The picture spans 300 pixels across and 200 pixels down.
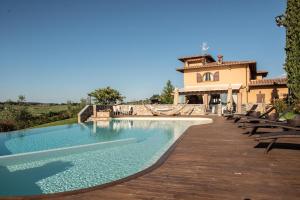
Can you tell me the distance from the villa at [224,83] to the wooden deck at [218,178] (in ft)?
64.4

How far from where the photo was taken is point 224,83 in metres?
31.8

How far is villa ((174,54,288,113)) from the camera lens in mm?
28178

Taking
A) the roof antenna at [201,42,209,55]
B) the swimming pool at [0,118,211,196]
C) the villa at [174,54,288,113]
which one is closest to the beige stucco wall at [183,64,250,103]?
the villa at [174,54,288,113]

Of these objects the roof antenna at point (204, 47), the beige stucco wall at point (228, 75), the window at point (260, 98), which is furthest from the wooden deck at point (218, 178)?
the roof antenna at point (204, 47)

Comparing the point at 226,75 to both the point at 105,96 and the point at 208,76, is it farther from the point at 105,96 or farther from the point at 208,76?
the point at 105,96

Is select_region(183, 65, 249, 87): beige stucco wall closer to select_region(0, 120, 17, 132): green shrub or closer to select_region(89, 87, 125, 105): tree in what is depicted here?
select_region(89, 87, 125, 105): tree

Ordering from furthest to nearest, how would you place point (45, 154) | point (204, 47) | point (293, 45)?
point (204, 47)
point (293, 45)
point (45, 154)

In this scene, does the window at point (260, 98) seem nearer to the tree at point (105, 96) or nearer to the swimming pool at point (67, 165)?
the swimming pool at point (67, 165)

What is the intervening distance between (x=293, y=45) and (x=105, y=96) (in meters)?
30.4

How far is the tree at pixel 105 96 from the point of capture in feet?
138

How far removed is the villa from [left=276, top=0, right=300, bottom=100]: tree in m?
6.55

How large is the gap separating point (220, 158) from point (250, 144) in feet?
8.13

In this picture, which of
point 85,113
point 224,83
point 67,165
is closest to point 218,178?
point 67,165

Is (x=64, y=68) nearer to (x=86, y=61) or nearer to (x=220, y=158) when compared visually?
(x=86, y=61)
